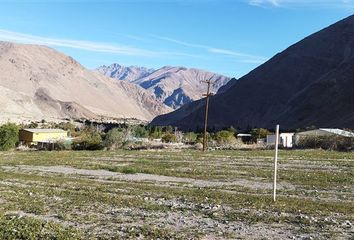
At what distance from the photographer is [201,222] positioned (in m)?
13.6

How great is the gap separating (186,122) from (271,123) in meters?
37.1

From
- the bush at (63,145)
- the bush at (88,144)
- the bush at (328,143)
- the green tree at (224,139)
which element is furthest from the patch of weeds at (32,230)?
the green tree at (224,139)

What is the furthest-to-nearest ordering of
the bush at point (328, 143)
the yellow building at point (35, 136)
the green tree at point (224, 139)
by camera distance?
the yellow building at point (35, 136) → the green tree at point (224, 139) → the bush at point (328, 143)

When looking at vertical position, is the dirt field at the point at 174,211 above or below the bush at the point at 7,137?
below

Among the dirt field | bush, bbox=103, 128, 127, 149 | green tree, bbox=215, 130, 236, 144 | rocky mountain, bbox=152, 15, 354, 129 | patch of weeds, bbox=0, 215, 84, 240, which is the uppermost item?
rocky mountain, bbox=152, 15, 354, 129

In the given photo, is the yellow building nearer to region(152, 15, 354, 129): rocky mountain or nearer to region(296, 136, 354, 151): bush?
region(296, 136, 354, 151): bush

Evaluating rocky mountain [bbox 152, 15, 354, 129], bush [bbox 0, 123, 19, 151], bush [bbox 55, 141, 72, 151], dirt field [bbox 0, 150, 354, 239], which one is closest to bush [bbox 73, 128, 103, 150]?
bush [bbox 55, 141, 72, 151]

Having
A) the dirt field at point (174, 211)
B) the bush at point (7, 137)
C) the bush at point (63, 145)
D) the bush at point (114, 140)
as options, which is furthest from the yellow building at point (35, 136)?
the dirt field at point (174, 211)

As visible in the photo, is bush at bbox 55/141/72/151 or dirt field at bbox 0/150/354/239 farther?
bush at bbox 55/141/72/151

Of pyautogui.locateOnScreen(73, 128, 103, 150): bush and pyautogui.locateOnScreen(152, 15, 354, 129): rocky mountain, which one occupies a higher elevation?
pyautogui.locateOnScreen(152, 15, 354, 129): rocky mountain

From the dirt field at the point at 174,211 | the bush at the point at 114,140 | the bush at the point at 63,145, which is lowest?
the dirt field at the point at 174,211

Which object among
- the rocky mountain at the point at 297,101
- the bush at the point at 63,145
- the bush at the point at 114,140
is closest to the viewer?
the bush at the point at 114,140

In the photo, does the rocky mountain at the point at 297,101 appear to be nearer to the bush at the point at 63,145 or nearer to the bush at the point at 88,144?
the bush at the point at 88,144

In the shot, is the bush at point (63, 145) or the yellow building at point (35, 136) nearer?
the bush at point (63, 145)
